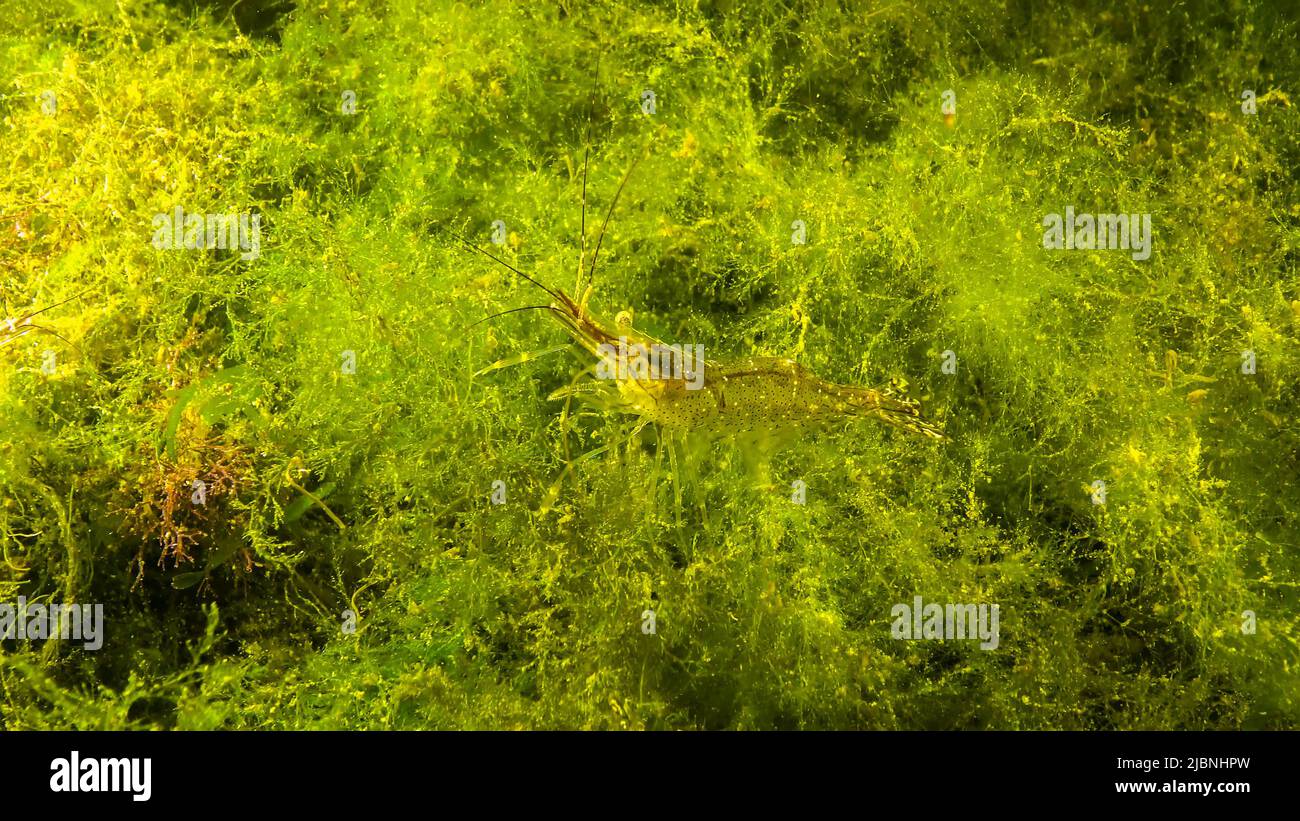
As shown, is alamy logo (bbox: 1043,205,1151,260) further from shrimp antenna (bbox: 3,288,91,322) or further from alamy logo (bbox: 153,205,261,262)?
shrimp antenna (bbox: 3,288,91,322)

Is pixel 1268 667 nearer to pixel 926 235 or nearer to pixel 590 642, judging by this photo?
pixel 926 235

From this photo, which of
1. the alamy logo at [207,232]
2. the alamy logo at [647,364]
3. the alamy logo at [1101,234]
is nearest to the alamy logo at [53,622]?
the alamy logo at [207,232]

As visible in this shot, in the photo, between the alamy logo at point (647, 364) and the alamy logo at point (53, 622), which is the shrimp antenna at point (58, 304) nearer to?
the alamy logo at point (53, 622)

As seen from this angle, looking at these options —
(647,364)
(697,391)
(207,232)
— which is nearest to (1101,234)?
(697,391)

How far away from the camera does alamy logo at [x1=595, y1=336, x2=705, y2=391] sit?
1997mm

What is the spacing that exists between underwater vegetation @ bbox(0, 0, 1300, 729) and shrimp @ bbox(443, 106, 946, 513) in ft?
0.13

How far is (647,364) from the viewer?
2.00 meters

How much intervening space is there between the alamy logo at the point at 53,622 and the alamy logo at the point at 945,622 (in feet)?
7.27
